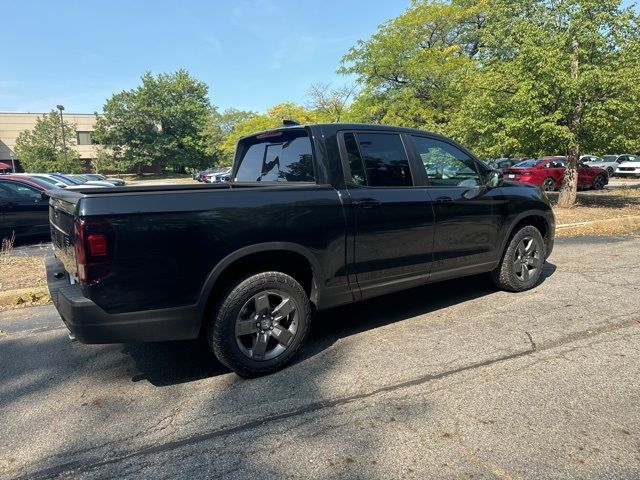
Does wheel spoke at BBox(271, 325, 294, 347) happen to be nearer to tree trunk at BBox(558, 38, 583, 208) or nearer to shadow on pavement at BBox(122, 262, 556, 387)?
shadow on pavement at BBox(122, 262, 556, 387)

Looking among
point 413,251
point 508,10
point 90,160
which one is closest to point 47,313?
point 413,251

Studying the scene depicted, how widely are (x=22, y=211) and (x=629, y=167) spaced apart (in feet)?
112

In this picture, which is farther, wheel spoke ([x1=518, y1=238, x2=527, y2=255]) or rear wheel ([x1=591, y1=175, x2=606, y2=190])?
rear wheel ([x1=591, y1=175, x2=606, y2=190])

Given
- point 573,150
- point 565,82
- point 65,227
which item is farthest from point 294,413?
point 573,150

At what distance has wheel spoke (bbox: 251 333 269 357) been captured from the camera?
11.7 ft

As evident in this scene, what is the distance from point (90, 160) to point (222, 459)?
66.6 metres

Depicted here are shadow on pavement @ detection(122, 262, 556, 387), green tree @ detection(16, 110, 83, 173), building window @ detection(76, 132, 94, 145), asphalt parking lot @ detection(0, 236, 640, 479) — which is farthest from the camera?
building window @ detection(76, 132, 94, 145)

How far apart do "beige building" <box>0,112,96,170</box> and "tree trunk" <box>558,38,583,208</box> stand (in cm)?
6391

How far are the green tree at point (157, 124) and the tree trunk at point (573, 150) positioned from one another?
4599 centimetres

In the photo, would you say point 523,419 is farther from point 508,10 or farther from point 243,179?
point 508,10

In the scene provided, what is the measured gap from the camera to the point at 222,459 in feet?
8.55

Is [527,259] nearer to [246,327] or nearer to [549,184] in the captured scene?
[246,327]

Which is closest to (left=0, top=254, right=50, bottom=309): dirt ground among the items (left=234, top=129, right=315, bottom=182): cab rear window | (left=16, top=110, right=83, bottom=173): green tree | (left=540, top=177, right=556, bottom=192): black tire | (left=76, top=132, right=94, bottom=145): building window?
(left=234, top=129, right=315, bottom=182): cab rear window

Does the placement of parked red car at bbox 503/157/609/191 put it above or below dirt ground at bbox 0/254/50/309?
above
